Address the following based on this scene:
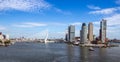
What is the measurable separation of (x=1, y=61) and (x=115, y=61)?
114 feet

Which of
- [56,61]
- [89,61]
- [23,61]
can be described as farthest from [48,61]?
[89,61]

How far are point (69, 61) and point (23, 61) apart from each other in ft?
42.5

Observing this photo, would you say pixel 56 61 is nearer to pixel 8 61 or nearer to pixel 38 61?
pixel 38 61

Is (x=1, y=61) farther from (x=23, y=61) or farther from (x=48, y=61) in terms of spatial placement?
(x=48, y=61)

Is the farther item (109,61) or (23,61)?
(109,61)

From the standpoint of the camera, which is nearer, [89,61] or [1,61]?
[1,61]

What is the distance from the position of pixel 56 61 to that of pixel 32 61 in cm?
674

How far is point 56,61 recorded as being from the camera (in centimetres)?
7288

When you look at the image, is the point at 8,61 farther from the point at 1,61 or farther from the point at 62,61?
the point at 62,61

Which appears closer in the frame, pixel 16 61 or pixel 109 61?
pixel 16 61

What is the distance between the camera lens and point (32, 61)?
71.8 m

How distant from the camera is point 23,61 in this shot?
71.9 meters

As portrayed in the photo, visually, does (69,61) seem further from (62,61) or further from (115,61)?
(115,61)

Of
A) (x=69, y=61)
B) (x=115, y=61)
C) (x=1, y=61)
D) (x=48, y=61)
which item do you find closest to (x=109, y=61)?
(x=115, y=61)
